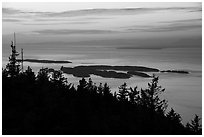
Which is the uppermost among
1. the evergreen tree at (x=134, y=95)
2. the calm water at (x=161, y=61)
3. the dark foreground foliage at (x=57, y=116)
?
the calm water at (x=161, y=61)

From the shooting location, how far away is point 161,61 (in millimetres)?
19312

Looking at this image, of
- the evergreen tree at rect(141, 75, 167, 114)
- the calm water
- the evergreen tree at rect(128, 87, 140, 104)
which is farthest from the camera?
the evergreen tree at rect(141, 75, 167, 114)

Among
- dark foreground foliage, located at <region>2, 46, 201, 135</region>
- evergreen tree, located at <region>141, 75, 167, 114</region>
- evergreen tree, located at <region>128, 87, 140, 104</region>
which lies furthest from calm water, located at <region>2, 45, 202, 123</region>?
dark foreground foliage, located at <region>2, 46, 201, 135</region>

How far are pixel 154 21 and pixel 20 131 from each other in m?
7.14

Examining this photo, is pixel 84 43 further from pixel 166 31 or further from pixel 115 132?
pixel 115 132

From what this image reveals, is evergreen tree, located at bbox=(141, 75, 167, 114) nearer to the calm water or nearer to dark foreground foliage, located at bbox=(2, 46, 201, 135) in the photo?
the calm water

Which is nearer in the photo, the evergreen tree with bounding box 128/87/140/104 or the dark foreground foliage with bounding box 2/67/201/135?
the dark foreground foliage with bounding box 2/67/201/135

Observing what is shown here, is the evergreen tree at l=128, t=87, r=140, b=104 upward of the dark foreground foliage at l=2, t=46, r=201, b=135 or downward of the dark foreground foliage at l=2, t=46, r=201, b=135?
upward

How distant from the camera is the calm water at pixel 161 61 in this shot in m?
14.2

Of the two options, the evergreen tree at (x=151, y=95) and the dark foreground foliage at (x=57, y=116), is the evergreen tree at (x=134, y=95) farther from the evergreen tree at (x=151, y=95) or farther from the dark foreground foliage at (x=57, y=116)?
the dark foreground foliage at (x=57, y=116)

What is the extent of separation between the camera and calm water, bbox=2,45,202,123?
559 inches

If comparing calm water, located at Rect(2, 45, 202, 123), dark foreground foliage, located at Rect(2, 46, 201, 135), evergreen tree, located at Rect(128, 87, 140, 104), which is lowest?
dark foreground foliage, located at Rect(2, 46, 201, 135)

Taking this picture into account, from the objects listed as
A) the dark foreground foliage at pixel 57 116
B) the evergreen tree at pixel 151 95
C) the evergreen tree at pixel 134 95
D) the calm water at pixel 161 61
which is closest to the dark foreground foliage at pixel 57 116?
the dark foreground foliage at pixel 57 116

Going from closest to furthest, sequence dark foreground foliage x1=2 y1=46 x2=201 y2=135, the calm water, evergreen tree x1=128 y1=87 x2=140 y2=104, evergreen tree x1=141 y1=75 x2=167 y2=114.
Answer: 1. dark foreground foliage x1=2 y1=46 x2=201 y2=135
2. the calm water
3. evergreen tree x1=128 y1=87 x2=140 y2=104
4. evergreen tree x1=141 y1=75 x2=167 y2=114
